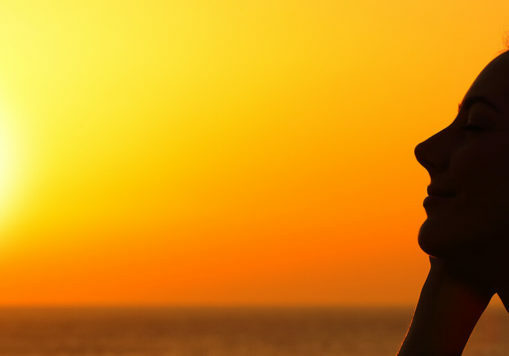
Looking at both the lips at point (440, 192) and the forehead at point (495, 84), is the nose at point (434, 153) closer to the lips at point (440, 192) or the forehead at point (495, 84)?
the lips at point (440, 192)

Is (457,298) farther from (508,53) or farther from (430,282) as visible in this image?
(508,53)

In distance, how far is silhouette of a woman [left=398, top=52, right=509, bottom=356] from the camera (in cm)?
542

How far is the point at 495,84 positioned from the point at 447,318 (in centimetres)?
130

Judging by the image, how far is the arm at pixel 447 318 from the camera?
569cm

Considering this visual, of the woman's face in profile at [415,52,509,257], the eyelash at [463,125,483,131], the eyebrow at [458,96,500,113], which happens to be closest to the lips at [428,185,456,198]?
the woman's face in profile at [415,52,509,257]

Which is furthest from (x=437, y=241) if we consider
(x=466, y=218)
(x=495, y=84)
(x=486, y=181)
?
(x=495, y=84)

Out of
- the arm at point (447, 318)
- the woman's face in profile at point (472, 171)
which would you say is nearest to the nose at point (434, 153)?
the woman's face in profile at point (472, 171)

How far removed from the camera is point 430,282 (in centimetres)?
583

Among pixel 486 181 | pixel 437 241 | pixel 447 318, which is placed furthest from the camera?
pixel 447 318

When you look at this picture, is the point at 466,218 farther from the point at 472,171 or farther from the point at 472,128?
the point at 472,128

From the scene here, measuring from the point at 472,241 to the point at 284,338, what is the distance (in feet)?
336

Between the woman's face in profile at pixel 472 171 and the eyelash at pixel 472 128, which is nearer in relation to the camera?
the woman's face in profile at pixel 472 171

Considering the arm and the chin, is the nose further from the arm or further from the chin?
the arm

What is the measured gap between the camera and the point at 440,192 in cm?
560
